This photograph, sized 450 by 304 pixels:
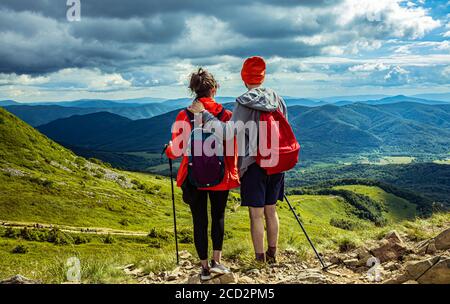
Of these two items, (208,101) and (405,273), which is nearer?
(405,273)

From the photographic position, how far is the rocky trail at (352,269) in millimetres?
6168

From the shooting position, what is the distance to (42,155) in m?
116

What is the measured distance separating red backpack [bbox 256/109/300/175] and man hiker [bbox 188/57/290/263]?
9cm

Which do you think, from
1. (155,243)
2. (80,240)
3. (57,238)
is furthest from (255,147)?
(57,238)

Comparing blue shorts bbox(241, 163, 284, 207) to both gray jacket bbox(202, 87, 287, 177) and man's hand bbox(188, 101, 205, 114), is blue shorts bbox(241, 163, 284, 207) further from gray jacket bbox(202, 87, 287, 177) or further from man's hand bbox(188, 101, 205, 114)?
man's hand bbox(188, 101, 205, 114)

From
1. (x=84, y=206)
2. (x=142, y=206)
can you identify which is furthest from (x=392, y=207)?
(x=84, y=206)

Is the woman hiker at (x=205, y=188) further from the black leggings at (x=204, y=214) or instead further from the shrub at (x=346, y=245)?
the shrub at (x=346, y=245)

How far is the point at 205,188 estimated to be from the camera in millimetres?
6539

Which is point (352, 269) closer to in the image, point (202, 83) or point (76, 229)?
point (202, 83)

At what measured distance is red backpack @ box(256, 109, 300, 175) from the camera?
7.12 meters

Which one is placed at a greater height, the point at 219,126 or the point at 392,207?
the point at 219,126

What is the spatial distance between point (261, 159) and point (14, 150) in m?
121
